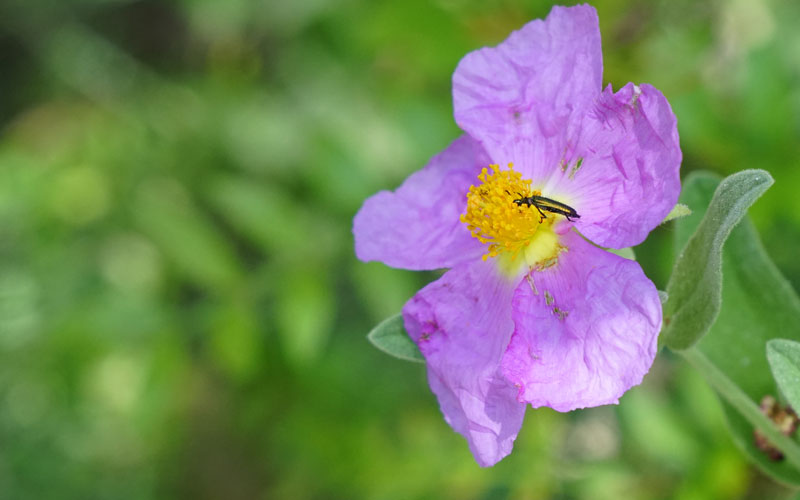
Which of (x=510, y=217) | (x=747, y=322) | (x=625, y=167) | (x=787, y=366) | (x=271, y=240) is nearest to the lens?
(x=787, y=366)

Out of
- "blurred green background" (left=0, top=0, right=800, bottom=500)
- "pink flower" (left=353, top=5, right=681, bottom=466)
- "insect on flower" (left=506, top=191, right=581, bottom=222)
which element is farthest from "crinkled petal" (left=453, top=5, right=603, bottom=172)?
"blurred green background" (left=0, top=0, right=800, bottom=500)

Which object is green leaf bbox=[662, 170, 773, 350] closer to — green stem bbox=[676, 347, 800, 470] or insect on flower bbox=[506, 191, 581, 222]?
green stem bbox=[676, 347, 800, 470]

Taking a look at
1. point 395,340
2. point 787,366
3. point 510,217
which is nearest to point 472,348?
point 395,340

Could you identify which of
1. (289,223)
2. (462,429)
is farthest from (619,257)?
(289,223)

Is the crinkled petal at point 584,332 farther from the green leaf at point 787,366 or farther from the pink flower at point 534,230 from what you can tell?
the green leaf at point 787,366

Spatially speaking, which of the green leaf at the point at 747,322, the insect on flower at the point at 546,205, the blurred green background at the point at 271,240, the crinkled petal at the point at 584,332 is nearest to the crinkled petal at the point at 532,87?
the insect on flower at the point at 546,205

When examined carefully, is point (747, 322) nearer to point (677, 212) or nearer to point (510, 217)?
point (677, 212)

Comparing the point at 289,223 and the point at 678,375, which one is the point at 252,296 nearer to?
the point at 289,223
